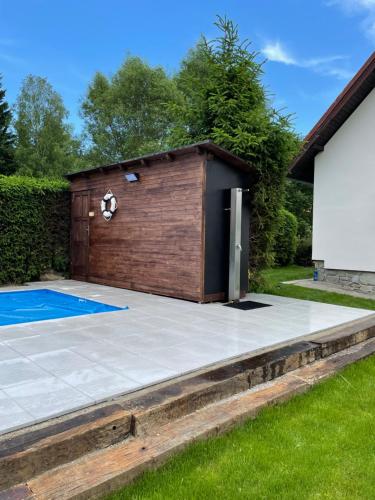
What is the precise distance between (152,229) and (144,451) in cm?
511

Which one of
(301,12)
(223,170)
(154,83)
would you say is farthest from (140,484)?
(154,83)

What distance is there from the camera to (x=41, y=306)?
18.8ft

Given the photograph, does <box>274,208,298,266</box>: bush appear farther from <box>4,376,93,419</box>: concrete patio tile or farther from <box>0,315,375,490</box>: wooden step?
<box>4,376,93,419</box>: concrete patio tile

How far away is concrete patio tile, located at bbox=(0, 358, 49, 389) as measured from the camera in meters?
2.63

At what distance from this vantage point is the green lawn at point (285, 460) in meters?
1.83

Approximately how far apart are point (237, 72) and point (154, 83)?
1490 centimetres

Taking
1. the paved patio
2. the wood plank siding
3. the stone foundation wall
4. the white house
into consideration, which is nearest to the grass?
the stone foundation wall

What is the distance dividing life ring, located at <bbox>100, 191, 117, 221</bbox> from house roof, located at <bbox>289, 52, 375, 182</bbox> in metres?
4.12

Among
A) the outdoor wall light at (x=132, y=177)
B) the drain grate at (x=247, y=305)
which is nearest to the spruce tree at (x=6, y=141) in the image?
the outdoor wall light at (x=132, y=177)

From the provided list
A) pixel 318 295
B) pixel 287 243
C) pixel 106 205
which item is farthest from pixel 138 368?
pixel 287 243

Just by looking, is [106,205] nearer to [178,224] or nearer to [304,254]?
[178,224]

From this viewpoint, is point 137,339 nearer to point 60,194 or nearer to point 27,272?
point 27,272

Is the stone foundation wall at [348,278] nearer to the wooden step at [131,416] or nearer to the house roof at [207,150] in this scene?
the house roof at [207,150]

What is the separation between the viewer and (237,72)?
22.9ft
